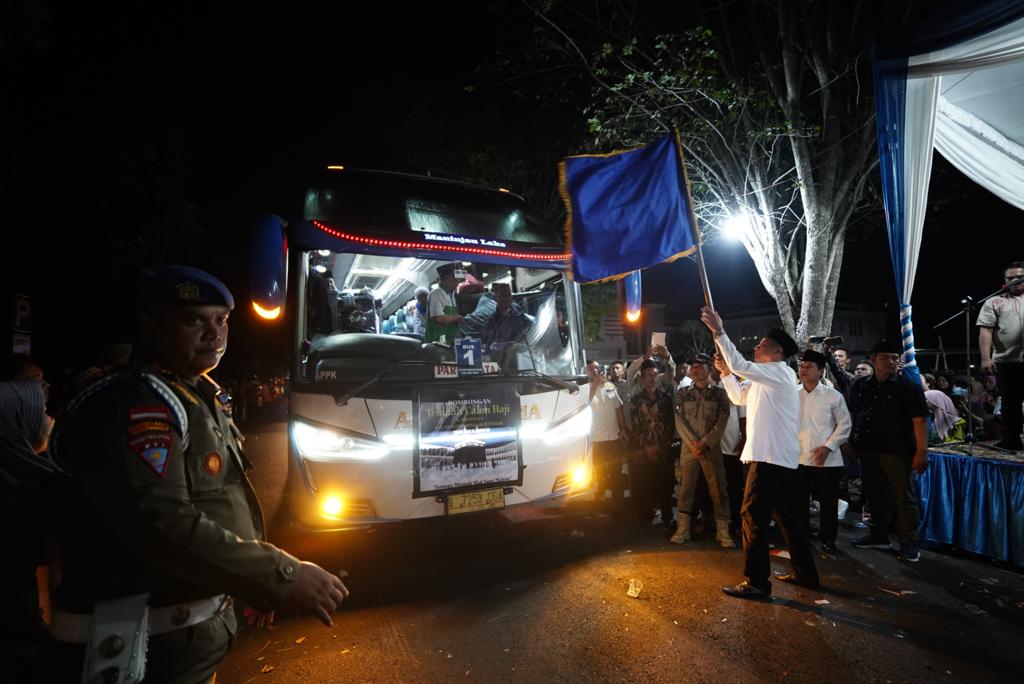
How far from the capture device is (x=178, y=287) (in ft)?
5.82

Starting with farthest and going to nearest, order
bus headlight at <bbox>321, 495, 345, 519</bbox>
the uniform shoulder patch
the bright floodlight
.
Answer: the bright floodlight < bus headlight at <bbox>321, 495, 345, 519</bbox> < the uniform shoulder patch

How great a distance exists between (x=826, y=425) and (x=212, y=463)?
5.43 meters

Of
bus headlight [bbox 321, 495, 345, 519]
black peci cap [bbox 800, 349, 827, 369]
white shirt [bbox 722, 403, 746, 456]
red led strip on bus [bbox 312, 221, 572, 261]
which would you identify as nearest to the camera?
bus headlight [bbox 321, 495, 345, 519]

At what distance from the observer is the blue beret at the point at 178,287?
5.76ft

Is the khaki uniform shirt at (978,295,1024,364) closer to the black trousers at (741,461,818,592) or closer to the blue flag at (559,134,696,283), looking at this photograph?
the black trousers at (741,461,818,592)

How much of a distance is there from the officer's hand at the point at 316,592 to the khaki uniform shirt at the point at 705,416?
472 centimetres

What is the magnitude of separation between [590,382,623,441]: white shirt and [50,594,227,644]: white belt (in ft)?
18.0

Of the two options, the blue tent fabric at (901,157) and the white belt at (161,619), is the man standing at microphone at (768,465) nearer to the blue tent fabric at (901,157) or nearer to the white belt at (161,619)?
the blue tent fabric at (901,157)

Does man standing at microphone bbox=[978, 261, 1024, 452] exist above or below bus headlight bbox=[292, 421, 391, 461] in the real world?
above

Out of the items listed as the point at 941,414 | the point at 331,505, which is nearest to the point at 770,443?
the point at 331,505

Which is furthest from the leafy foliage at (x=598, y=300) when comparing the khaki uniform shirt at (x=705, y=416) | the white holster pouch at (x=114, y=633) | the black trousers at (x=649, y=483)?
the white holster pouch at (x=114, y=633)

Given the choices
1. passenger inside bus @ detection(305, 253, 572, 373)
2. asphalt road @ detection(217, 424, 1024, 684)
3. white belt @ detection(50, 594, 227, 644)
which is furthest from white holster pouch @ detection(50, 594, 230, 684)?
passenger inside bus @ detection(305, 253, 572, 373)

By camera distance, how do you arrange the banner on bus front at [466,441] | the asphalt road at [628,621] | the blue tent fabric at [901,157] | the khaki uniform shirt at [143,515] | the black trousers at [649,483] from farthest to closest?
the black trousers at [649,483]
the blue tent fabric at [901,157]
the banner on bus front at [466,441]
the asphalt road at [628,621]
the khaki uniform shirt at [143,515]

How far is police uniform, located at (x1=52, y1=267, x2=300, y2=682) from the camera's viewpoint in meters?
1.45
